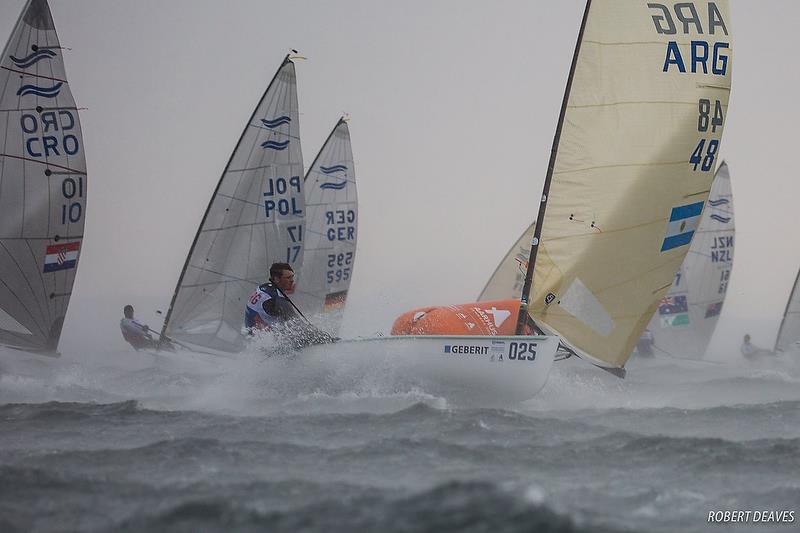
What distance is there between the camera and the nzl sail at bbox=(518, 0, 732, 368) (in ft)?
36.7

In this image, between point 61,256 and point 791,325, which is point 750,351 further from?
point 61,256

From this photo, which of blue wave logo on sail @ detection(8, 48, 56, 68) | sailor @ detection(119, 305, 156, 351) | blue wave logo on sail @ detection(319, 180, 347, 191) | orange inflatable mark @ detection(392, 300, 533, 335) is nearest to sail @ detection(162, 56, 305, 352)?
sailor @ detection(119, 305, 156, 351)

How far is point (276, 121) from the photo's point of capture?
16734 mm

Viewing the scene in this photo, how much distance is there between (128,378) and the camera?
50.8 feet

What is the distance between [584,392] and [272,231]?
6926 millimetres

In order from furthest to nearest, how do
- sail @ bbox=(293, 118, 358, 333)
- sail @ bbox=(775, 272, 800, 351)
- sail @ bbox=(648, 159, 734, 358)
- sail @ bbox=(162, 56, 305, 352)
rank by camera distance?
sail @ bbox=(775, 272, 800, 351), sail @ bbox=(648, 159, 734, 358), sail @ bbox=(293, 118, 358, 333), sail @ bbox=(162, 56, 305, 352)

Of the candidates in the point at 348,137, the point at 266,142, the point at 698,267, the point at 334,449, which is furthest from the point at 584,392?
the point at 698,267

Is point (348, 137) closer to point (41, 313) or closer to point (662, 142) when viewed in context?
point (41, 313)

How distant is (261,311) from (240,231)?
18.5ft

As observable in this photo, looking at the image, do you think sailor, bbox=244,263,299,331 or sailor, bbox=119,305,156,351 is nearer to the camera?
sailor, bbox=244,263,299,331

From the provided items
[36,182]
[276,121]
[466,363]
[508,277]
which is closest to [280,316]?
[466,363]

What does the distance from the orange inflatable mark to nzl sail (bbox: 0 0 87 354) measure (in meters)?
5.52

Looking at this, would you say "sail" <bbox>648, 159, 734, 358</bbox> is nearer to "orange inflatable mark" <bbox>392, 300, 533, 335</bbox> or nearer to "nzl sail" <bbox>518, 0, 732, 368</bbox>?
"nzl sail" <bbox>518, 0, 732, 368</bbox>

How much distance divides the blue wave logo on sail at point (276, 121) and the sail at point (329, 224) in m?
4.22
